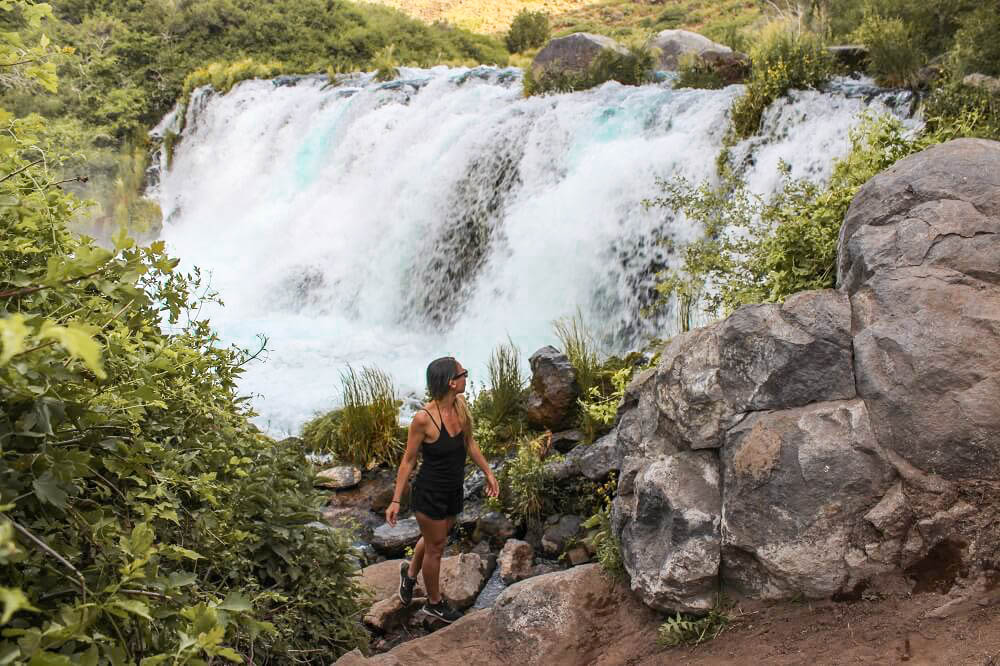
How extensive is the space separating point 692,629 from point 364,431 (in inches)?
181

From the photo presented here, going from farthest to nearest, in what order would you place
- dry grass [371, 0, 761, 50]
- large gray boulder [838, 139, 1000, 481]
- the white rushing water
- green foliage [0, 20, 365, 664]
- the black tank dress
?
dry grass [371, 0, 761, 50]
the white rushing water
the black tank dress
large gray boulder [838, 139, 1000, 481]
green foliage [0, 20, 365, 664]

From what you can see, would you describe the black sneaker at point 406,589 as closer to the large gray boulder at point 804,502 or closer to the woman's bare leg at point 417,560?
the woman's bare leg at point 417,560

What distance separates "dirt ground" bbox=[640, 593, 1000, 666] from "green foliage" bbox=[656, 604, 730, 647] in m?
0.03

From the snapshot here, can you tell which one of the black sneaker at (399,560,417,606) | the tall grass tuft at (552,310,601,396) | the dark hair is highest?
the dark hair

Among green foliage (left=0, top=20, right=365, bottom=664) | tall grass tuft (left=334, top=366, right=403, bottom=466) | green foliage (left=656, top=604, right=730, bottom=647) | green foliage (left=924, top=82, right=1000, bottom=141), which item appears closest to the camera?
green foliage (left=0, top=20, right=365, bottom=664)

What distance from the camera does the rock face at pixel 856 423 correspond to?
3264mm

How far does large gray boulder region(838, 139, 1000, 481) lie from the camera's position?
325cm

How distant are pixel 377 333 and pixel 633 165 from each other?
4127mm

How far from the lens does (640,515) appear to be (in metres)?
4.02

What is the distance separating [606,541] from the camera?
177 inches

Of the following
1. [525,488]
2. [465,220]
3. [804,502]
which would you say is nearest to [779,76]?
[465,220]

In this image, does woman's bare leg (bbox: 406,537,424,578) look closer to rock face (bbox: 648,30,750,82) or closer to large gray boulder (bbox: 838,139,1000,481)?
large gray boulder (bbox: 838,139,1000,481)

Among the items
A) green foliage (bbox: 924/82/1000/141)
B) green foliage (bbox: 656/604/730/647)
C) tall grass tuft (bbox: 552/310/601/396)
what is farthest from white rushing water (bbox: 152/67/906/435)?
green foliage (bbox: 656/604/730/647)

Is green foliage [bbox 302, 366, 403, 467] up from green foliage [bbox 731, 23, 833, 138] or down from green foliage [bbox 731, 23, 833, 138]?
down
